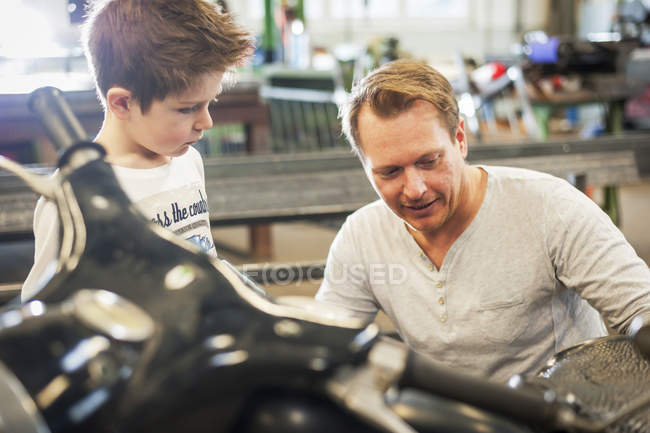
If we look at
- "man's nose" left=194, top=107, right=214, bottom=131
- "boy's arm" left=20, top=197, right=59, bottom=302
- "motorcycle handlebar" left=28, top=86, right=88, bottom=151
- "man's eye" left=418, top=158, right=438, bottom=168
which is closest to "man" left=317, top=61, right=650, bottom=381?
"man's eye" left=418, top=158, right=438, bottom=168

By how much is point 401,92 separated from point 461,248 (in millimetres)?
325

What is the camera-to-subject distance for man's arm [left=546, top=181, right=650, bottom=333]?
100 centimetres

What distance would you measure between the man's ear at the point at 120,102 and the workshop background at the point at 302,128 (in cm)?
32

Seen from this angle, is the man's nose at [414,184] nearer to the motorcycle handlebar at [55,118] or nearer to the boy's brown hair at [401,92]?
the boy's brown hair at [401,92]

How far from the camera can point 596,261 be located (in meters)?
1.09

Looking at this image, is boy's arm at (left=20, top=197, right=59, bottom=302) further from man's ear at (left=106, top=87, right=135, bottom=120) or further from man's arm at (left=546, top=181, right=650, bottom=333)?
man's arm at (left=546, top=181, right=650, bottom=333)

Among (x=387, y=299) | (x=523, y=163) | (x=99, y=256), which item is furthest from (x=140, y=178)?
(x=523, y=163)

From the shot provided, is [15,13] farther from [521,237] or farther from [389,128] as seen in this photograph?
[521,237]

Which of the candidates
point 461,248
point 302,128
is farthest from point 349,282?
point 302,128

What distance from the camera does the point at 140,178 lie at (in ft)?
3.55

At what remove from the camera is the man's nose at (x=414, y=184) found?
3.69 feet

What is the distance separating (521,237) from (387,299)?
29 cm

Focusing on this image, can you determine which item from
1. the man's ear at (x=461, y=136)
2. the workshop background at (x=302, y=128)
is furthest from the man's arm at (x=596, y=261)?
the workshop background at (x=302, y=128)

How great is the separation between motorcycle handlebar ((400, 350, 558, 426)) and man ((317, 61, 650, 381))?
0.73 meters
